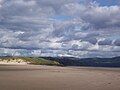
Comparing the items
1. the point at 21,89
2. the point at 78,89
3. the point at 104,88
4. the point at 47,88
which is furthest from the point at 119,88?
the point at 21,89

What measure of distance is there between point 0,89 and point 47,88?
671cm

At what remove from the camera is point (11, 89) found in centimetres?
4200

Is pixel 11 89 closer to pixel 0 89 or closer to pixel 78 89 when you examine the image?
pixel 0 89

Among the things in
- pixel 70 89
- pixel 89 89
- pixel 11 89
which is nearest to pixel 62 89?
pixel 70 89

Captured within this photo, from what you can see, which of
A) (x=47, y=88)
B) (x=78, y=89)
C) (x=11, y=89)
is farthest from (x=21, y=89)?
(x=78, y=89)

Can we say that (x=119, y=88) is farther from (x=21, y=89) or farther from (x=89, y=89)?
(x=21, y=89)

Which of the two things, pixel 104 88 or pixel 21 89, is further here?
pixel 104 88

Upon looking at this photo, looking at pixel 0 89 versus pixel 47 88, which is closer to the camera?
pixel 0 89

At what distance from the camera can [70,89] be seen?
142 ft

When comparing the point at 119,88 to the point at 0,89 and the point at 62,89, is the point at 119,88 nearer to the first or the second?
the point at 62,89

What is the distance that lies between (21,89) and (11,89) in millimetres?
1275

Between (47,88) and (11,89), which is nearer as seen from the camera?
(11,89)

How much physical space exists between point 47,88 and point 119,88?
1013 cm

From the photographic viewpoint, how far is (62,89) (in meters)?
43.1
